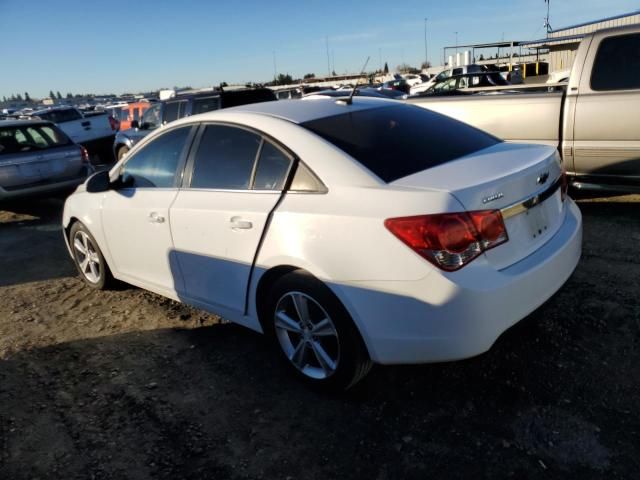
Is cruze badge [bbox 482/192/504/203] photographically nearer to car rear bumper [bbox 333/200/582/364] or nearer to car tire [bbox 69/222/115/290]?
car rear bumper [bbox 333/200/582/364]

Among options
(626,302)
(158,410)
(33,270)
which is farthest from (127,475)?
(33,270)

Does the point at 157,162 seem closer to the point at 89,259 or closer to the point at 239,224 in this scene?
the point at 239,224

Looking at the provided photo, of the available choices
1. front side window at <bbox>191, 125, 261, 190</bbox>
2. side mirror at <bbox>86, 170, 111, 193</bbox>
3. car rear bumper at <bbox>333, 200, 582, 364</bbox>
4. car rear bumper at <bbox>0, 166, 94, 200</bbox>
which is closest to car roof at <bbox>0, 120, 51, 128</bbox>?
car rear bumper at <bbox>0, 166, 94, 200</bbox>

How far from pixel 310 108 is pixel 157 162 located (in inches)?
50.2

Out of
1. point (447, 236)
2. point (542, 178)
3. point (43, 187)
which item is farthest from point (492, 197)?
point (43, 187)

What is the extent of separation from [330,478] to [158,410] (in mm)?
1156

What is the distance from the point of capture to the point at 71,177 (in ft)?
28.5

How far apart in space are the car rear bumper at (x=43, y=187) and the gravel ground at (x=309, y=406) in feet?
14.9

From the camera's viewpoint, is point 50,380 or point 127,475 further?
point 50,380

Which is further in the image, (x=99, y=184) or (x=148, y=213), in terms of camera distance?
(x=99, y=184)

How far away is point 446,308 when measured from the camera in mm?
2416

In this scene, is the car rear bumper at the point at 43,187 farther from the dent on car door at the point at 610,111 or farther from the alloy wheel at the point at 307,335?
the dent on car door at the point at 610,111

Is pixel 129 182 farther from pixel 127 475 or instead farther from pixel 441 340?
pixel 441 340

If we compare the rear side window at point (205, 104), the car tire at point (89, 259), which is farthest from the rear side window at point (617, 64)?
the rear side window at point (205, 104)
